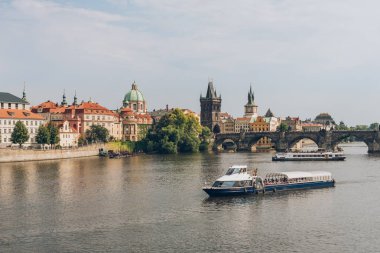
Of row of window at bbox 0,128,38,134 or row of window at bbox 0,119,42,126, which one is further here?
row of window at bbox 0,119,42,126

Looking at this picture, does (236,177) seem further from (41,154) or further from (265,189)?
(41,154)

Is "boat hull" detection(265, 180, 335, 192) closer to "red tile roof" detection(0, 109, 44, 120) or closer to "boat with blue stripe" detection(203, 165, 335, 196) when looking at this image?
"boat with blue stripe" detection(203, 165, 335, 196)

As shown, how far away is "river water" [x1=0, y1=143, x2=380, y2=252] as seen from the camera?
148 ft

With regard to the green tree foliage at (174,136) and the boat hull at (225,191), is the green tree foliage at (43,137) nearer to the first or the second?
the green tree foliage at (174,136)

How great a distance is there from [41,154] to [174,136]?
176 feet

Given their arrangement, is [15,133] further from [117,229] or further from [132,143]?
[117,229]

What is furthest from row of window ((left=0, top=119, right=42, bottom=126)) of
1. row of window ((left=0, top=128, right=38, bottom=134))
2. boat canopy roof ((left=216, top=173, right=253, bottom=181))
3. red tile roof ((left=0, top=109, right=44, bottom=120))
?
boat canopy roof ((left=216, top=173, right=253, bottom=181))

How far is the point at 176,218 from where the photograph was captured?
181 feet

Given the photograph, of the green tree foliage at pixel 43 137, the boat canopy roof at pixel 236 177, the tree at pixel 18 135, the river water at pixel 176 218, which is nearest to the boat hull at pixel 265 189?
the boat canopy roof at pixel 236 177

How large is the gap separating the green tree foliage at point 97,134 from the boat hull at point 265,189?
334 ft

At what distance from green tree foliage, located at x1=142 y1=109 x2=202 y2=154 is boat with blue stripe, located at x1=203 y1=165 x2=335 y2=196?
97358 millimetres

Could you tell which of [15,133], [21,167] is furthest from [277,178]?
[15,133]

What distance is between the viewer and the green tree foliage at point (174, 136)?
17750 centimetres

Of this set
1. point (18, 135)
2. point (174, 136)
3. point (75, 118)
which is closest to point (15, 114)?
point (18, 135)
